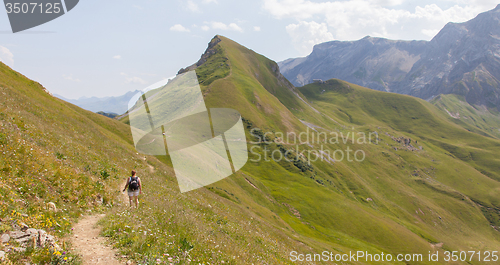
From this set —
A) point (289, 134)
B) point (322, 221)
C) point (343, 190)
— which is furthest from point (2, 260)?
point (289, 134)

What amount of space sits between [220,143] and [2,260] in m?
117

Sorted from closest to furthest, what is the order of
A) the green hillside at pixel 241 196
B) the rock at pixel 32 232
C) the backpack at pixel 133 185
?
the rock at pixel 32 232
the green hillside at pixel 241 196
the backpack at pixel 133 185

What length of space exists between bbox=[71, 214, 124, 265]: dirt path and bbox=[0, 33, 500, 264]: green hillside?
40 centimetres

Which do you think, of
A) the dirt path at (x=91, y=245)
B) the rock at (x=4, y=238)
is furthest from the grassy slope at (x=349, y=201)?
the rock at (x=4, y=238)

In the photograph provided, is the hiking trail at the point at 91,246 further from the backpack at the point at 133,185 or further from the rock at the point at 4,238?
the backpack at the point at 133,185

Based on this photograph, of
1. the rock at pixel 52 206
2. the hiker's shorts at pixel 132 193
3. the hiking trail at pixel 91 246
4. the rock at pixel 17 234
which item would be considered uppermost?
the rock at pixel 17 234

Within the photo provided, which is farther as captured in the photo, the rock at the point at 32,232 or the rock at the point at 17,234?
the rock at the point at 32,232

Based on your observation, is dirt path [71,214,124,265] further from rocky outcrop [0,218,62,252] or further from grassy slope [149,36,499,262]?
grassy slope [149,36,499,262]

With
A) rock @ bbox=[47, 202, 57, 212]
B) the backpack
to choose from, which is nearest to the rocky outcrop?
rock @ bbox=[47, 202, 57, 212]

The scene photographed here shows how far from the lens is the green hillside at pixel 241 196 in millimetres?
11297

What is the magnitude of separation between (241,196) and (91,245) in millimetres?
55991

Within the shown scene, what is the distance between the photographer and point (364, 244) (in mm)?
85062

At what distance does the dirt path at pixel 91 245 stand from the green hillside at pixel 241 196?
0.40 meters

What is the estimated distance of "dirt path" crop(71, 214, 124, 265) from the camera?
8133 mm
